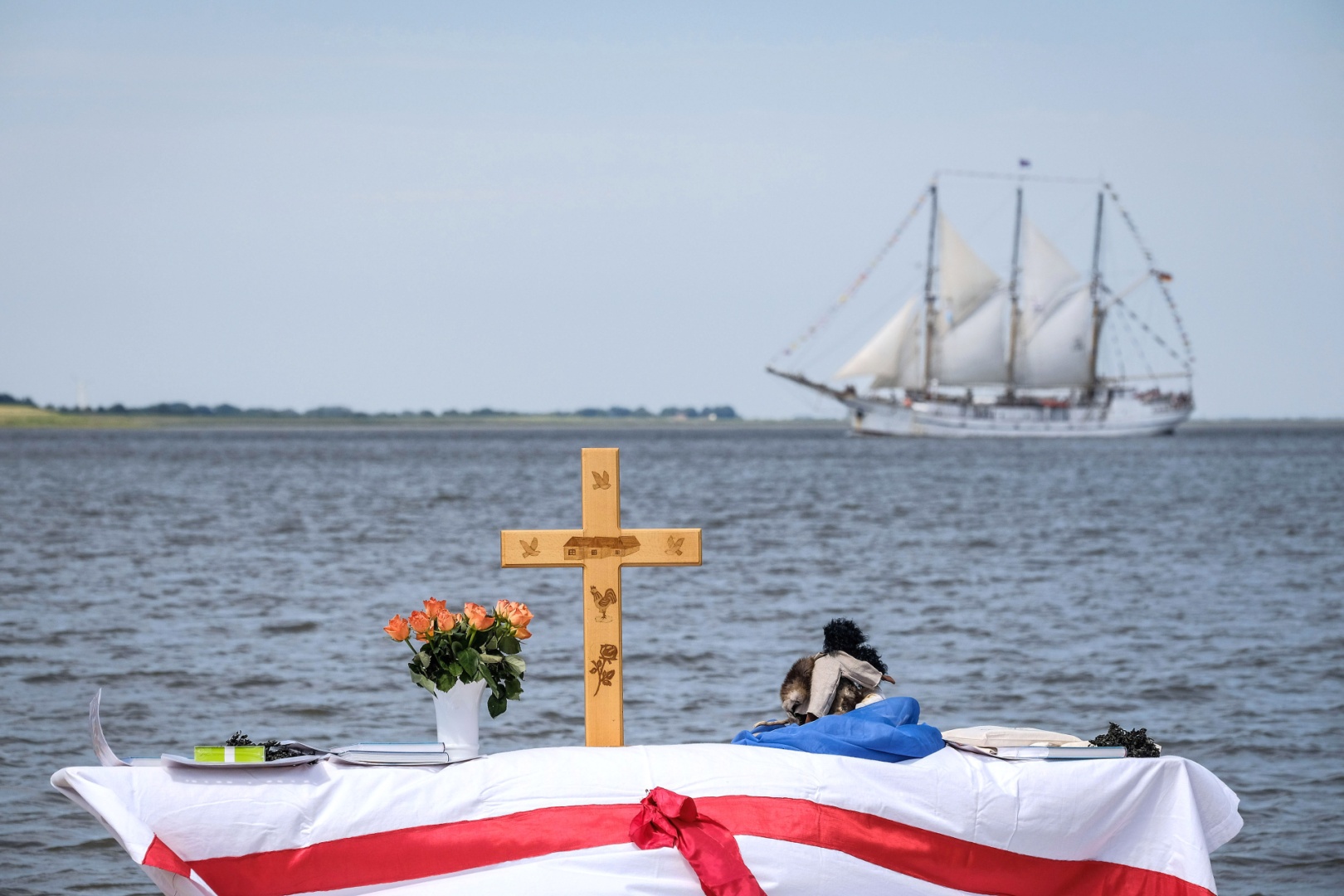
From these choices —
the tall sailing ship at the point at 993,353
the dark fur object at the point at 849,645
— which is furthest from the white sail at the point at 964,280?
the dark fur object at the point at 849,645

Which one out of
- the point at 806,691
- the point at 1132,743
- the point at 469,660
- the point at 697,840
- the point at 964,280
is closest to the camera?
the point at 697,840

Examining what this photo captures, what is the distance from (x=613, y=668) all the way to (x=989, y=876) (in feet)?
4.80

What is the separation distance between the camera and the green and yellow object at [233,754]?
461 cm

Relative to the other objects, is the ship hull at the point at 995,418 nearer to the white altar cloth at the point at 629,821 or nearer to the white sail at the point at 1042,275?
the white sail at the point at 1042,275

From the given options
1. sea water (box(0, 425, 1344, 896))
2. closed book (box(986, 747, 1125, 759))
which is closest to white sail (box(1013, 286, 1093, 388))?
sea water (box(0, 425, 1344, 896))

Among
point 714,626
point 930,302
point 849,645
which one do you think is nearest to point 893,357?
point 930,302

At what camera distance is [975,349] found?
99562 millimetres

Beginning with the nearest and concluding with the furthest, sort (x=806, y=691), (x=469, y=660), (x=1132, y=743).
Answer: (x=469, y=660), (x=1132, y=743), (x=806, y=691)

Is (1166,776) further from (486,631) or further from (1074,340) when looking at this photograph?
(1074,340)

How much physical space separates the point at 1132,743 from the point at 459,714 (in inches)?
91.0

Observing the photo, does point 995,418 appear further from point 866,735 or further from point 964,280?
point 866,735

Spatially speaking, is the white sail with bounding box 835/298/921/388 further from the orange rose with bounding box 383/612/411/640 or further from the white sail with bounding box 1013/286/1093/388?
the orange rose with bounding box 383/612/411/640

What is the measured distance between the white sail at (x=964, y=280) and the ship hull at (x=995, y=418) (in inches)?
421

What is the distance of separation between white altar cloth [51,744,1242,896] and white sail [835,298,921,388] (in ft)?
318
